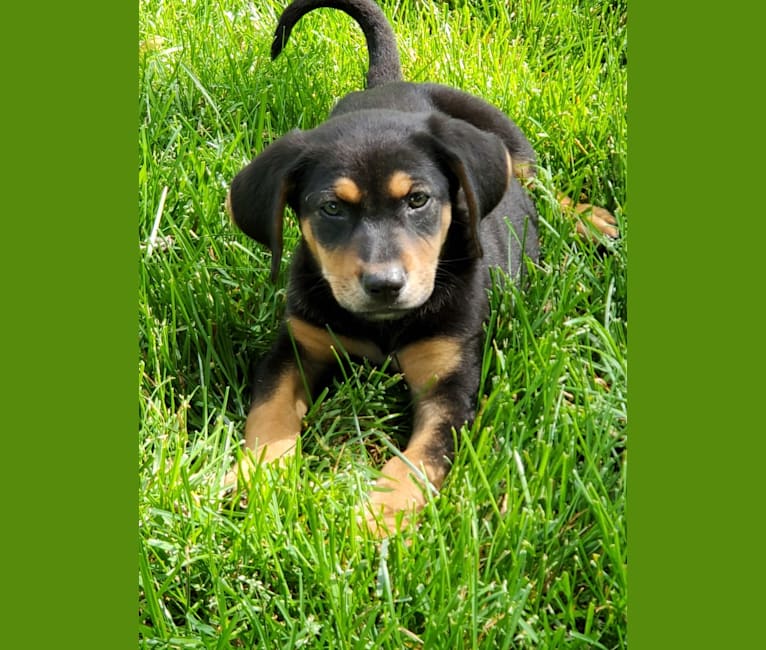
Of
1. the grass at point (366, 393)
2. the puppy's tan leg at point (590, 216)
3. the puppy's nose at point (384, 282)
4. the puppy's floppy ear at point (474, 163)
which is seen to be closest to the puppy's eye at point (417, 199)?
the puppy's floppy ear at point (474, 163)

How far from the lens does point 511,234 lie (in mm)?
3930

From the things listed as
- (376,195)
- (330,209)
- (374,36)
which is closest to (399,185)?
(376,195)

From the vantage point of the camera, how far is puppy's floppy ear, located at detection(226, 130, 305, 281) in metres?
3.27

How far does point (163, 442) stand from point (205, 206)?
1228 millimetres

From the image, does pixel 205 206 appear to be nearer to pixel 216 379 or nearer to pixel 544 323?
pixel 216 379

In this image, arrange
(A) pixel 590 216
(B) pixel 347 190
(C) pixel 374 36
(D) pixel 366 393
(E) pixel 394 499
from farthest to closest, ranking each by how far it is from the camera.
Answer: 1. (C) pixel 374 36
2. (A) pixel 590 216
3. (D) pixel 366 393
4. (B) pixel 347 190
5. (E) pixel 394 499

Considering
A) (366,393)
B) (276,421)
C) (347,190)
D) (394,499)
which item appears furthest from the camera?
(366,393)

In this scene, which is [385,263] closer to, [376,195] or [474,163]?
[376,195]

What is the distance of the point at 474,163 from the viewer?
10.9ft

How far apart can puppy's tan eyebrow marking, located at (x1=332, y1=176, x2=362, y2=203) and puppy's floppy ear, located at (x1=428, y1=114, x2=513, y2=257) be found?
11.9 inches

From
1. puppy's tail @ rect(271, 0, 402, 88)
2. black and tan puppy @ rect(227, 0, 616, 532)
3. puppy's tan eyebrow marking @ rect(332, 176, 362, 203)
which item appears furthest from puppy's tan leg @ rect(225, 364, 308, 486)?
puppy's tail @ rect(271, 0, 402, 88)

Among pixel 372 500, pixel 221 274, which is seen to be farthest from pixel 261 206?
pixel 372 500

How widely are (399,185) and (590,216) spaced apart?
3.95 feet

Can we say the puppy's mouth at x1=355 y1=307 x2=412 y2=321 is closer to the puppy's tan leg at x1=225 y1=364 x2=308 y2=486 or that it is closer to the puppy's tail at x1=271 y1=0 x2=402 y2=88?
the puppy's tan leg at x1=225 y1=364 x2=308 y2=486
